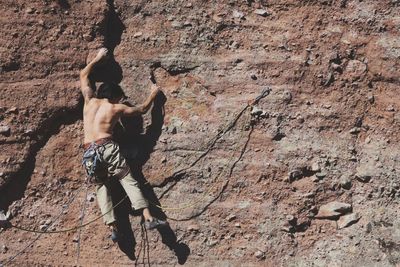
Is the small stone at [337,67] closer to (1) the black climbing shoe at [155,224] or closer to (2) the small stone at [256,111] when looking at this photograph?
(2) the small stone at [256,111]

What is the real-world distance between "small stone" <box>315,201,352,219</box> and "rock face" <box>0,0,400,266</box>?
12 mm

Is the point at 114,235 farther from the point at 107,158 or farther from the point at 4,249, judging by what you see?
the point at 4,249

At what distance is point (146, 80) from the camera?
785 centimetres

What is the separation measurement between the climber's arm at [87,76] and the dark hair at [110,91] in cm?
10

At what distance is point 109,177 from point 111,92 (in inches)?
38.0

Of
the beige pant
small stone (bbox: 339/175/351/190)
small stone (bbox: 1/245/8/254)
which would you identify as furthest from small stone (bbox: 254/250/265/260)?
small stone (bbox: 1/245/8/254)

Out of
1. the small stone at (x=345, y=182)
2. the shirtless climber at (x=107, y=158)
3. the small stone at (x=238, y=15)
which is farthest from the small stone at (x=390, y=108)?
the shirtless climber at (x=107, y=158)

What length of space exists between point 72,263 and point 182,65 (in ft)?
8.29

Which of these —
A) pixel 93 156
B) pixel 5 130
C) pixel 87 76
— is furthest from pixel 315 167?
pixel 5 130

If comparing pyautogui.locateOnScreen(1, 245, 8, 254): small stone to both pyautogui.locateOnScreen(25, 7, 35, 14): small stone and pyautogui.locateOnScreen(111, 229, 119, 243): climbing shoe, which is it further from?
pyautogui.locateOnScreen(25, 7, 35, 14): small stone

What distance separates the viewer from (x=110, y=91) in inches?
303

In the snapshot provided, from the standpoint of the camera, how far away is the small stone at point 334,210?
738 cm

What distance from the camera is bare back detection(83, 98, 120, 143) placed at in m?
7.41

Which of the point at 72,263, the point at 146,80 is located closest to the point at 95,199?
the point at 72,263
